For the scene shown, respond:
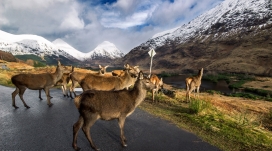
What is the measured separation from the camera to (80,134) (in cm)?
584

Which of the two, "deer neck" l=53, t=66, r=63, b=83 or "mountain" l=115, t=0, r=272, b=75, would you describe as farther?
"mountain" l=115, t=0, r=272, b=75

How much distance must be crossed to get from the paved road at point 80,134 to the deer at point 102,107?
1.54ft

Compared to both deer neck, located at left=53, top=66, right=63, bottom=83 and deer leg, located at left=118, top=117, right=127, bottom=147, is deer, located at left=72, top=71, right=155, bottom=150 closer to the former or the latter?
deer leg, located at left=118, top=117, right=127, bottom=147

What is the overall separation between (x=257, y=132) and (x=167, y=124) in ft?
11.1

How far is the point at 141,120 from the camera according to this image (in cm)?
762

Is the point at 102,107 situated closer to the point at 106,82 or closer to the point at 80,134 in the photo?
the point at 80,134

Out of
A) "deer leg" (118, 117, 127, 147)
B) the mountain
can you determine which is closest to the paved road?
"deer leg" (118, 117, 127, 147)

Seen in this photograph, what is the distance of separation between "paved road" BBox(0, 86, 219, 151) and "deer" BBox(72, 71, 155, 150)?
47 centimetres

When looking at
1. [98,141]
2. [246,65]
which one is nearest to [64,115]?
[98,141]

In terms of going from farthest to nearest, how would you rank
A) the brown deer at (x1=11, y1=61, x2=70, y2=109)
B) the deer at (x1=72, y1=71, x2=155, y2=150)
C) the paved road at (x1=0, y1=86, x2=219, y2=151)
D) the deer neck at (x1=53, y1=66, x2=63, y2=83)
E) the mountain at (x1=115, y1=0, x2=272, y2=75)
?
the mountain at (x1=115, y1=0, x2=272, y2=75) < the deer neck at (x1=53, y1=66, x2=63, y2=83) < the brown deer at (x1=11, y1=61, x2=70, y2=109) < the paved road at (x1=0, y1=86, x2=219, y2=151) < the deer at (x1=72, y1=71, x2=155, y2=150)

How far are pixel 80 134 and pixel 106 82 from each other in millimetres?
4225

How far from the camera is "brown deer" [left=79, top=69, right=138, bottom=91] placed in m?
9.62

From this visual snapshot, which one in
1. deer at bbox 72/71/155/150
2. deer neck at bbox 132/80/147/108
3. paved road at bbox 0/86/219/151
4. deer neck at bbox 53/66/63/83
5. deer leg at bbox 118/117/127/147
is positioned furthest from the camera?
deer neck at bbox 53/66/63/83

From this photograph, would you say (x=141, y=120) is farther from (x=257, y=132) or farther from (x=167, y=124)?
(x=257, y=132)
